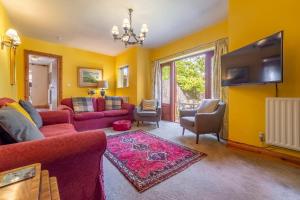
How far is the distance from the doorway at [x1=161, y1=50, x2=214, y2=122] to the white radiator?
101 inches

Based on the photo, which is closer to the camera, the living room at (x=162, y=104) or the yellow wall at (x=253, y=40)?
the living room at (x=162, y=104)

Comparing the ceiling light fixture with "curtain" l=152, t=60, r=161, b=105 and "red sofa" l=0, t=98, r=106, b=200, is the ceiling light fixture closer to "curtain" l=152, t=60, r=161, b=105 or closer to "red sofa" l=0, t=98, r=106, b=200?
"red sofa" l=0, t=98, r=106, b=200

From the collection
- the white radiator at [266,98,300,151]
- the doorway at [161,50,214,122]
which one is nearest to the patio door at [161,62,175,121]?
the doorway at [161,50,214,122]

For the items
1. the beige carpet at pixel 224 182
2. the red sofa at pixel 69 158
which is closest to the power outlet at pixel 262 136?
the beige carpet at pixel 224 182

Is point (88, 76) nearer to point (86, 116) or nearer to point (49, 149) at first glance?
point (86, 116)

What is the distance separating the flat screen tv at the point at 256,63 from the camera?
1.87 metres

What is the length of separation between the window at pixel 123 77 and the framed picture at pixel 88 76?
74 cm

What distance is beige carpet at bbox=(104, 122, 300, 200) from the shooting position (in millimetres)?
1398

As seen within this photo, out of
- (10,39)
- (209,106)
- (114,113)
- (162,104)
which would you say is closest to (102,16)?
(10,39)

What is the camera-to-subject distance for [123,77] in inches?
234

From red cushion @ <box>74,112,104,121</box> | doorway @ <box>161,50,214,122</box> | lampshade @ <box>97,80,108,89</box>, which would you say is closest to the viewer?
red cushion @ <box>74,112,104,121</box>

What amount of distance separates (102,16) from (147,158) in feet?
9.70

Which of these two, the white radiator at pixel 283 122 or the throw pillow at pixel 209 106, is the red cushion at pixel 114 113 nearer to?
the throw pillow at pixel 209 106

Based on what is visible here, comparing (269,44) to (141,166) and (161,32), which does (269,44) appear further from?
(161,32)
